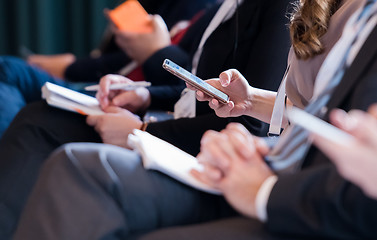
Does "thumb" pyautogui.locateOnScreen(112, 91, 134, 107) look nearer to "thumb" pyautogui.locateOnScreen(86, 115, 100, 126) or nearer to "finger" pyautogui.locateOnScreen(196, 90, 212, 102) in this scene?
"thumb" pyautogui.locateOnScreen(86, 115, 100, 126)

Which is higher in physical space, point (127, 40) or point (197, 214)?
point (197, 214)

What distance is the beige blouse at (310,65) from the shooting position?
3.04 ft

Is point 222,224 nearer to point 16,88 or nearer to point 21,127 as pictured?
point 21,127

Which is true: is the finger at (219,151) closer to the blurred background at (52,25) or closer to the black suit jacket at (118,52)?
the black suit jacket at (118,52)

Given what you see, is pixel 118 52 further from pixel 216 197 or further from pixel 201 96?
A: pixel 216 197

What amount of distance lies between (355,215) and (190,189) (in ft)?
0.70

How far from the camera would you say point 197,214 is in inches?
27.3

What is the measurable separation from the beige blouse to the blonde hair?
1 centimetres

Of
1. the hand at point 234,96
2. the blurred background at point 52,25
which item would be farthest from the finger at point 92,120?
the blurred background at point 52,25

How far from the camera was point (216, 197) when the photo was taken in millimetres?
715

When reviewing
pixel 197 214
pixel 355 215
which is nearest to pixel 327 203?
pixel 355 215

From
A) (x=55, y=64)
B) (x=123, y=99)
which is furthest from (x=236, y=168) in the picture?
(x=55, y=64)

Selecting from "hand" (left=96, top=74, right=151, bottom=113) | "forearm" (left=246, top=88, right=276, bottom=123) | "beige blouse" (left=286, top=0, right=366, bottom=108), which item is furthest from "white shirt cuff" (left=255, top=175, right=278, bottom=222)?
"hand" (left=96, top=74, right=151, bottom=113)

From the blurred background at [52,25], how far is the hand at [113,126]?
6.31 feet
